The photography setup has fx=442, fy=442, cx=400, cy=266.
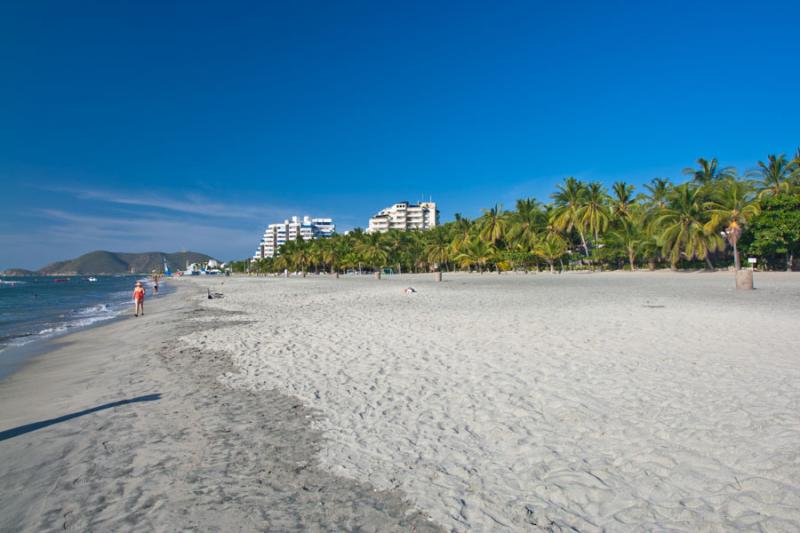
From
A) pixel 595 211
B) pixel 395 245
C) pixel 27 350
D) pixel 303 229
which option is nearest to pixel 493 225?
pixel 595 211

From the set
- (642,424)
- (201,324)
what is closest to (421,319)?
(201,324)

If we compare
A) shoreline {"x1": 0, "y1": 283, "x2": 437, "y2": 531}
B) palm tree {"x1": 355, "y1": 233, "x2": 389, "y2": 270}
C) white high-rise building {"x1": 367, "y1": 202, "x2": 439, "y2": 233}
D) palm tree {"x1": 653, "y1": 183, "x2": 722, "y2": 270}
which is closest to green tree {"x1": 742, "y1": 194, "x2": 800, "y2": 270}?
palm tree {"x1": 653, "y1": 183, "x2": 722, "y2": 270}

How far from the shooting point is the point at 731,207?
40.8 meters

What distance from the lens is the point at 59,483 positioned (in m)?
3.80

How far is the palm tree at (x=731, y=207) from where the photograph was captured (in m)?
39.2

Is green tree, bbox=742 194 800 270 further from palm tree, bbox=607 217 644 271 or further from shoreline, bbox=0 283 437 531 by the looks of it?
shoreline, bbox=0 283 437 531

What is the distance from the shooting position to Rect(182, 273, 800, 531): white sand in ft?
10.6

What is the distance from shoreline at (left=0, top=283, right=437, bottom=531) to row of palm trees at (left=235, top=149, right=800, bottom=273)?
35047 mm

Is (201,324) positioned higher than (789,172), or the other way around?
A: (789,172)

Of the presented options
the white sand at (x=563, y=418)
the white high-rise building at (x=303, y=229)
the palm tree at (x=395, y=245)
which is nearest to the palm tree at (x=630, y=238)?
the palm tree at (x=395, y=245)

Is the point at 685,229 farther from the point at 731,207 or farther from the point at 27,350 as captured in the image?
the point at 27,350

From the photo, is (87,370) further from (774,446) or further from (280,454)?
(774,446)

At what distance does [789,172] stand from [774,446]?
53.4 meters

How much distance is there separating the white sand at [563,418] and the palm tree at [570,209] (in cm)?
4567
